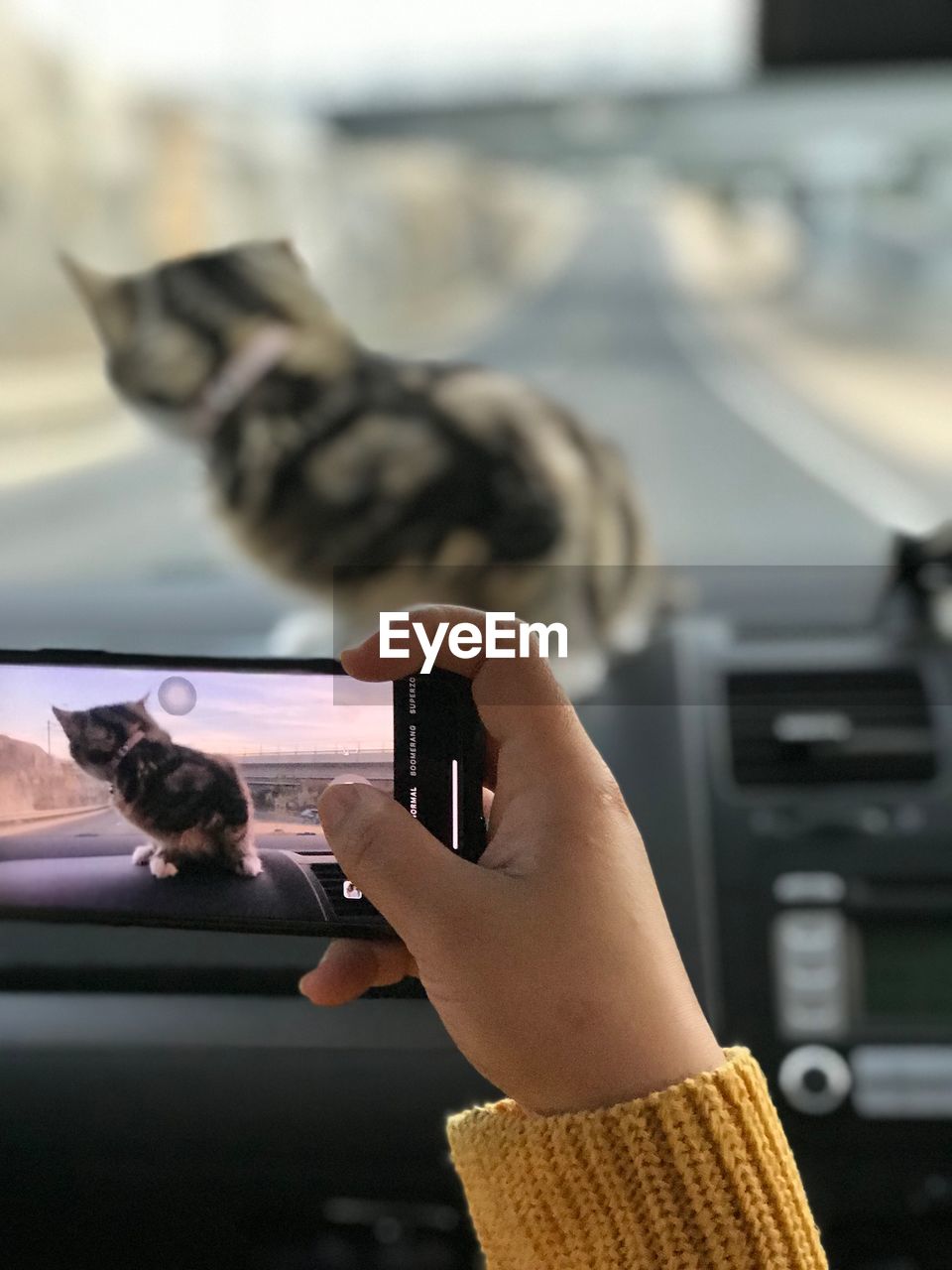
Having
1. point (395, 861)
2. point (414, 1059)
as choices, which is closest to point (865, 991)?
point (414, 1059)

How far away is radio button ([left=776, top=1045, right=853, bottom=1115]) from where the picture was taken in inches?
62.5

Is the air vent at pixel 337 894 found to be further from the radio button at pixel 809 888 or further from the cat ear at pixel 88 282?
the radio button at pixel 809 888

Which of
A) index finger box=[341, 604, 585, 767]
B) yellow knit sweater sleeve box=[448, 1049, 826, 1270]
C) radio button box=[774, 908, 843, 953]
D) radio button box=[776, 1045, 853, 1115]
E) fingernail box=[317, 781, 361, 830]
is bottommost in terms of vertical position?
radio button box=[776, 1045, 853, 1115]

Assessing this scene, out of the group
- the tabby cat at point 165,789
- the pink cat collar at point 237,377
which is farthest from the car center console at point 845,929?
the tabby cat at point 165,789

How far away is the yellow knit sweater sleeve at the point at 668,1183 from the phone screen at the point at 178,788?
6.4 inches

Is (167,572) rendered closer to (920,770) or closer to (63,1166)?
(63,1166)

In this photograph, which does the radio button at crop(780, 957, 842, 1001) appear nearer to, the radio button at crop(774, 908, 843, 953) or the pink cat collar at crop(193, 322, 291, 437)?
the radio button at crop(774, 908, 843, 953)

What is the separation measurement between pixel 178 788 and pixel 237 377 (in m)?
1.19

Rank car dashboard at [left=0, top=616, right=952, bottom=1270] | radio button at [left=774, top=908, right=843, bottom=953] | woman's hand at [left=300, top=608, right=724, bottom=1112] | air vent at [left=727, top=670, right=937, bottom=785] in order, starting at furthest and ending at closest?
air vent at [left=727, top=670, right=937, bottom=785], radio button at [left=774, top=908, right=843, bottom=953], car dashboard at [left=0, top=616, right=952, bottom=1270], woman's hand at [left=300, top=608, right=724, bottom=1112]

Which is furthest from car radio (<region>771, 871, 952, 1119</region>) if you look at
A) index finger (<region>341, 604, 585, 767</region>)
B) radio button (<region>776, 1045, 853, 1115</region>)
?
index finger (<region>341, 604, 585, 767</region>)

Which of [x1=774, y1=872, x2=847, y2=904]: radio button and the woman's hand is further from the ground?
the woman's hand

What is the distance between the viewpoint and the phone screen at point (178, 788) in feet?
2.63

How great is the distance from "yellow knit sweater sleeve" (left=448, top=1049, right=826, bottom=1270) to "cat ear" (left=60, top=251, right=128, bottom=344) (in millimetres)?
766

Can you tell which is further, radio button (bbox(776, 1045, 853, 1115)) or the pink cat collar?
the pink cat collar
